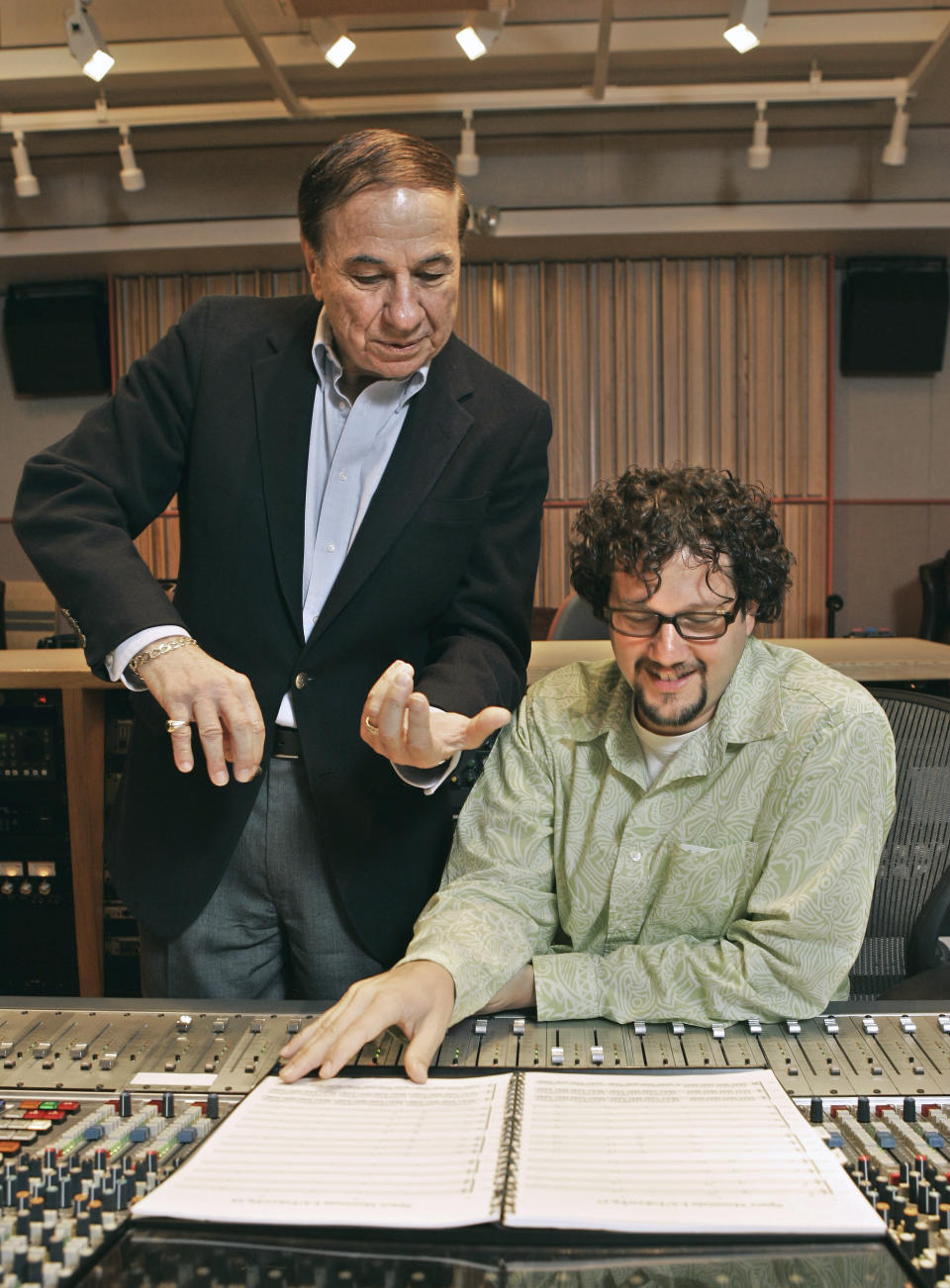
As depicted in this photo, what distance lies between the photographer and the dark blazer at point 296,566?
145 centimetres

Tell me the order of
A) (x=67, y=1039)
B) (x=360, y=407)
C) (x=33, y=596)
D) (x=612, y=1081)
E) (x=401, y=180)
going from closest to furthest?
(x=612, y=1081) < (x=67, y=1039) < (x=401, y=180) < (x=360, y=407) < (x=33, y=596)

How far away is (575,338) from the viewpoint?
7043mm

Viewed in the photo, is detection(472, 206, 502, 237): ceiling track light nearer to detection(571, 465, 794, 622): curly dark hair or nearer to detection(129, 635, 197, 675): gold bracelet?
detection(571, 465, 794, 622): curly dark hair

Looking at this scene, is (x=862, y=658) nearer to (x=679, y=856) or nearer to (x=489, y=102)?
(x=679, y=856)

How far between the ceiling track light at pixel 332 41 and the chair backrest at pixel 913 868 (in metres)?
3.91

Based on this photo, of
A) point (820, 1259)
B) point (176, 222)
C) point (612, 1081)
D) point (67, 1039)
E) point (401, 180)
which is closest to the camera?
point (820, 1259)

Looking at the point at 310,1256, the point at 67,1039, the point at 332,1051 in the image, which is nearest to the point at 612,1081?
the point at 332,1051

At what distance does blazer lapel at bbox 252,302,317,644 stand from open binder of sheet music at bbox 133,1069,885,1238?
2.17ft

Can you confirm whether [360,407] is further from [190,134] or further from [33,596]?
[190,134]

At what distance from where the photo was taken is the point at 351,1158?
2.81ft

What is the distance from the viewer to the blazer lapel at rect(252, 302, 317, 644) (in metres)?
1.46

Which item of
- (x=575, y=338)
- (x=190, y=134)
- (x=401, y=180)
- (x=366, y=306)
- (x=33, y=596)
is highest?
(x=190, y=134)

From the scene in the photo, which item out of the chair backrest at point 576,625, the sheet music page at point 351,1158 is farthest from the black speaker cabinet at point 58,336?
the sheet music page at point 351,1158

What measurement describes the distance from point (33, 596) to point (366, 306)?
540 centimetres
